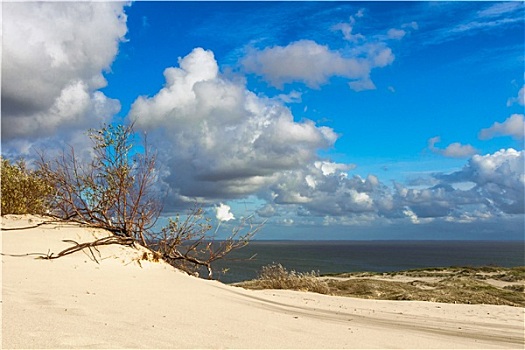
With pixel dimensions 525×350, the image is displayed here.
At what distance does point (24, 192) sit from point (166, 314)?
1097cm

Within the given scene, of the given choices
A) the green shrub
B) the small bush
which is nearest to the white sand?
the green shrub

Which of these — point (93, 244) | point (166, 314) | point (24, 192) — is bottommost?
point (166, 314)

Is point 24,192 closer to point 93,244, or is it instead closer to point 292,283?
point 93,244

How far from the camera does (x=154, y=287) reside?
9.44 metres

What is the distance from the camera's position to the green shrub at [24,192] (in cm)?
1503

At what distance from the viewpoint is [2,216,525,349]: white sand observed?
5.68m

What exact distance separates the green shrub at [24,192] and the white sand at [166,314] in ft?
7.47

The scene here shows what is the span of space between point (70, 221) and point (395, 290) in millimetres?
13699

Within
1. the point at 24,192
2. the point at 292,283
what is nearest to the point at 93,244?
the point at 24,192

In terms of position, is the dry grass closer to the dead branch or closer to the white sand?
the white sand

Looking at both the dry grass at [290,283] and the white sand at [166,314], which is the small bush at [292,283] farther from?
the white sand at [166,314]

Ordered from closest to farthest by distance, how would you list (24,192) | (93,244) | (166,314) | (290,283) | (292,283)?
(166,314)
(93,244)
(24,192)
(292,283)
(290,283)

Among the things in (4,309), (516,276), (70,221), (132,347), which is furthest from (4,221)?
(516,276)

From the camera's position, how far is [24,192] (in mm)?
15750
